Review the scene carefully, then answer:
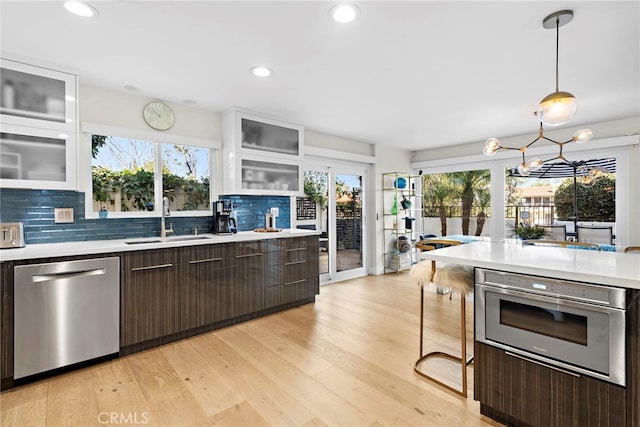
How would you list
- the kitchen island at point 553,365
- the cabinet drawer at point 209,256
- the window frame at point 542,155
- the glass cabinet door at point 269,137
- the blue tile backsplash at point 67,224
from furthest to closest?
the window frame at point 542,155 < the glass cabinet door at point 269,137 < the cabinet drawer at point 209,256 < the blue tile backsplash at point 67,224 < the kitchen island at point 553,365

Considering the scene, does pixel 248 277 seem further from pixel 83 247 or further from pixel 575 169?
pixel 575 169

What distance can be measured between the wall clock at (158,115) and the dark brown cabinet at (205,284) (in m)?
1.43

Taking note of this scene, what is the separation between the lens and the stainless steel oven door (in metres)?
1.33

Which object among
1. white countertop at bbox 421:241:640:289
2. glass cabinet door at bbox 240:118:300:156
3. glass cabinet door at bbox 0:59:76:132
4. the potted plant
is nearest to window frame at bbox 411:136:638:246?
the potted plant

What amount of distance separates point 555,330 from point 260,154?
3.13 meters

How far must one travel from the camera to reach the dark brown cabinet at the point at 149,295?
8.09 ft

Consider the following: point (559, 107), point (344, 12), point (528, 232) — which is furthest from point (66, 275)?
point (528, 232)

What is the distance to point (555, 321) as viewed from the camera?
150cm

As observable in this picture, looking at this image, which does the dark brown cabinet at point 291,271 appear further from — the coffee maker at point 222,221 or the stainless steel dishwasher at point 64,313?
the stainless steel dishwasher at point 64,313

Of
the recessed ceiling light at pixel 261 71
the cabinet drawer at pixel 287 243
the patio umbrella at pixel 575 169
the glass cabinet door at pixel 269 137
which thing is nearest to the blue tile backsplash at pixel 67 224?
the cabinet drawer at pixel 287 243

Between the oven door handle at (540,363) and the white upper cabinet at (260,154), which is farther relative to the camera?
the white upper cabinet at (260,154)

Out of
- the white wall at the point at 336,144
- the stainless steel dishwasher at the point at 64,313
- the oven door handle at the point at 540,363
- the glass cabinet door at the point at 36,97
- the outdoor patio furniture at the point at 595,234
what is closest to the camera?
the oven door handle at the point at 540,363

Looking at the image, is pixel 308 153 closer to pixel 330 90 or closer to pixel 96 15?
pixel 330 90

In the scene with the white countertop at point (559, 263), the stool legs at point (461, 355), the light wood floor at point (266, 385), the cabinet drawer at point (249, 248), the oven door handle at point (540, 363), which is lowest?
the light wood floor at point (266, 385)
